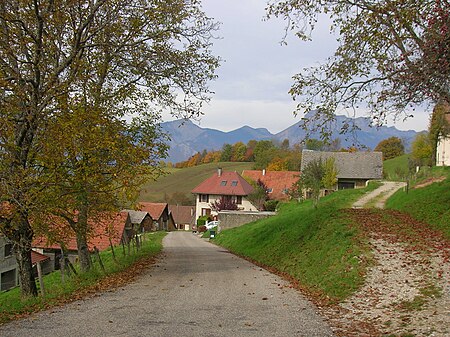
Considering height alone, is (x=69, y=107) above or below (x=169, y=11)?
below

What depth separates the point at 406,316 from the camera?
8.83 meters

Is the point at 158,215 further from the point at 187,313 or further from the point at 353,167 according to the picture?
the point at 187,313

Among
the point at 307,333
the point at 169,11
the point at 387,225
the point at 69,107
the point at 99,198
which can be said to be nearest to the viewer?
the point at 307,333

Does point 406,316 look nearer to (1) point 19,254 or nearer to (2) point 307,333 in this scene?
(2) point 307,333

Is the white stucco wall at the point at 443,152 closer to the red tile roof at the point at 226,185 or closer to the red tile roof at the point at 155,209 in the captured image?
the red tile roof at the point at 226,185

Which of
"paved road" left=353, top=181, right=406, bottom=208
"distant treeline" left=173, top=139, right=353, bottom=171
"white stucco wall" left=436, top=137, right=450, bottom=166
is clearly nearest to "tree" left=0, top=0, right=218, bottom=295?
"paved road" left=353, top=181, right=406, bottom=208

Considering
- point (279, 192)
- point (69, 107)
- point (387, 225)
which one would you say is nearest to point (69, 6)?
point (69, 107)

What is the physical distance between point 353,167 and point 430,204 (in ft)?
124

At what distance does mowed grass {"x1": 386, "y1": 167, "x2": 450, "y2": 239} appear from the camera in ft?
59.8

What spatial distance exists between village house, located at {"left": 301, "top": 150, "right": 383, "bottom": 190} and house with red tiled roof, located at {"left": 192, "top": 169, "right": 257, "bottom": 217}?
16101 mm

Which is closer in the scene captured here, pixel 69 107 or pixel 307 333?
pixel 307 333

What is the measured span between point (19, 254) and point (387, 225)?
1235cm

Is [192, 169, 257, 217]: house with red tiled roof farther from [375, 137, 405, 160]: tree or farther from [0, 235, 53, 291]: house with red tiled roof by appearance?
[0, 235, 53, 291]: house with red tiled roof

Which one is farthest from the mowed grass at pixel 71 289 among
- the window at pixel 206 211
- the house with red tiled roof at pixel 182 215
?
the house with red tiled roof at pixel 182 215
